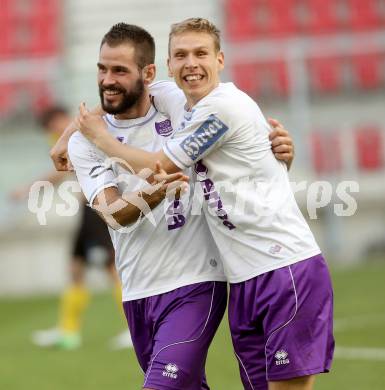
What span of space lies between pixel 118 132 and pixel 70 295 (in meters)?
5.53

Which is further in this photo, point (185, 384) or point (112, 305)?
point (112, 305)

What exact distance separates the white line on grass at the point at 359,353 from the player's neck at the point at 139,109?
3.83m

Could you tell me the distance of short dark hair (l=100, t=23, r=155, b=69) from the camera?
4277mm

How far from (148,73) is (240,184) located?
2.09ft

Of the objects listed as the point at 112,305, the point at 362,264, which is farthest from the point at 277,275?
the point at 362,264

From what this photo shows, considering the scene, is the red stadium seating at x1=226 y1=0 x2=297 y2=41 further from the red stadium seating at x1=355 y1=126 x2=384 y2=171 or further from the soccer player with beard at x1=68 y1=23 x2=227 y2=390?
the soccer player with beard at x1=68 y1=23 x2=227 y2=390

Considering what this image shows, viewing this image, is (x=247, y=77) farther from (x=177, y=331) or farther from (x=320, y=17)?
(x=177, y=331)

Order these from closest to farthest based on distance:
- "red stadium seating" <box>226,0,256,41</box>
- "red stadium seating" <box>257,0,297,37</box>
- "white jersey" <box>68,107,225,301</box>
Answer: "white jersey" <box>68,107,225,301</box>, "red stadium seating" <box>226,0,256,41</box>, "red stadium seating" <box>257,0,297,37</box>

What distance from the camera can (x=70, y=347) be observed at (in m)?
9.43

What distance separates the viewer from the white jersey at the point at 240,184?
4.11 m

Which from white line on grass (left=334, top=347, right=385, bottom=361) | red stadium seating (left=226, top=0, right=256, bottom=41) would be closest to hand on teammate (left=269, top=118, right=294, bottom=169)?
white line on grass (left=334, top=347, right=385, bottom=361)

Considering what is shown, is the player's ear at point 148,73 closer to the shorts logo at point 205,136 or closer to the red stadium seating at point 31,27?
the shorts logo at point 205,136

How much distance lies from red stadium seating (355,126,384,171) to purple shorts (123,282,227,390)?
12.1 metres

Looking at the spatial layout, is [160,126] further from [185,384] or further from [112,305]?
[112,305]
